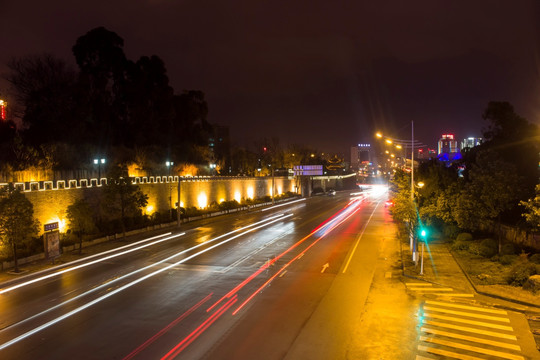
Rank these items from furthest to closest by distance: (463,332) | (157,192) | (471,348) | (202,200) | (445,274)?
1. (202,200)
2. (157,192)
3. (445,274)
4. (463,332)
5. (471,348)

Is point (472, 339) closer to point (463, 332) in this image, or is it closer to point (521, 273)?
point (463, 332)

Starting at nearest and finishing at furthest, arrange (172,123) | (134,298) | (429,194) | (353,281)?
(134,298)
(353,281)
(429,194)
(172,123)

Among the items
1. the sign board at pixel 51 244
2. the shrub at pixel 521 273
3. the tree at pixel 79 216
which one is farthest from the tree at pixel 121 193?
the shrub at pixel 521 273

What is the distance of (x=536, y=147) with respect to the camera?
4047cm

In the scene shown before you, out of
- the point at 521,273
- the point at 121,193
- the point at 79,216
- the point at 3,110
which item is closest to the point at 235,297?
the point at 521,273

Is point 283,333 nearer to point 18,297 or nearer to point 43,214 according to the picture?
point 18,297

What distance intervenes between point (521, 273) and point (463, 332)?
22.9 feet

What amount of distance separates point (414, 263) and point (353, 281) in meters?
4.90

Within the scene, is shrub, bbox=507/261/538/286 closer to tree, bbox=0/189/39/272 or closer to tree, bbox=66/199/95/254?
tree, bbox=0/189/39/272

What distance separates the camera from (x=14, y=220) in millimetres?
22469

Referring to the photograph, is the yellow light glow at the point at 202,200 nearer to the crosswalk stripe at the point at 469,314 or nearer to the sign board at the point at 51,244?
the sign board at the point at 51,244

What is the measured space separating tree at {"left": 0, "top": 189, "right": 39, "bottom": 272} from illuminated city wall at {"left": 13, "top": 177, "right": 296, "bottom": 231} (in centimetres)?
262

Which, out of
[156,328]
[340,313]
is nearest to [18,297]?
[156,328]

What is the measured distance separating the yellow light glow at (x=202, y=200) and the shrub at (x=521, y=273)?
133 ft
